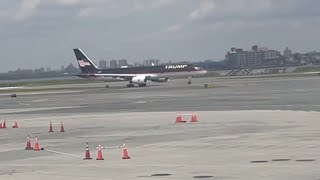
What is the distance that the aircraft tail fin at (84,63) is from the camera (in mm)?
124625

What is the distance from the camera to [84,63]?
127 m

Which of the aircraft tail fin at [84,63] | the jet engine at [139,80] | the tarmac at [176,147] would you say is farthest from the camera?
the aircraft tail fin at [84,63]

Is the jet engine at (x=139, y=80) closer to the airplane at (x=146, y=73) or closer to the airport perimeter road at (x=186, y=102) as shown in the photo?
the airplane at (x=146, y=73)

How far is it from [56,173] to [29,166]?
2250mm

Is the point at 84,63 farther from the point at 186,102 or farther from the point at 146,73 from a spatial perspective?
the point at 186,102

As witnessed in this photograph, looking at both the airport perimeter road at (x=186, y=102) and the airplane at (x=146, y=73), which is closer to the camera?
the airport perimeter road at (x=186, y=102)

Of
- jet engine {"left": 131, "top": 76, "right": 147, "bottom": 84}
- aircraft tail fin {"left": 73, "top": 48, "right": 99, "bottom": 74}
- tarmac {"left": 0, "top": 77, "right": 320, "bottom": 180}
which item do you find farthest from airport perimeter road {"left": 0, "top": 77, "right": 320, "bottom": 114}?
aircraft tail fin {"left": 73, "top": 48, "right": 99, "bottom": 74}

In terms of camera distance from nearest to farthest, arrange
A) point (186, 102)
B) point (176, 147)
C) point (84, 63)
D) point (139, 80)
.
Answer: point (176, 147), point (186, 102), point (139, 80), point (84, 63)

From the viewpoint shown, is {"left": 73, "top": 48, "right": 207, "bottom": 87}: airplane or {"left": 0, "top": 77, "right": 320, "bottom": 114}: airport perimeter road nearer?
{"left": 0, "top": 77, "right": 320, "bottom": 114}: airport perimeter road

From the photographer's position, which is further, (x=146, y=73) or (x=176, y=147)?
(x=146, y=73)

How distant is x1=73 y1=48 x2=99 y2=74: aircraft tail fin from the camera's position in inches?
4906

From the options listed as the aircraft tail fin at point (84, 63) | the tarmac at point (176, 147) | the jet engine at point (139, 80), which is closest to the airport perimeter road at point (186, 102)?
the tarmac at point (176, 147)

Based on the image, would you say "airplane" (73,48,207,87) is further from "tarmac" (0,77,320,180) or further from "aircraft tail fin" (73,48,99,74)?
"tarmac" (0,77,320,180)

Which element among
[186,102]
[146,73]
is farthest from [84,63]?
[186,102]
